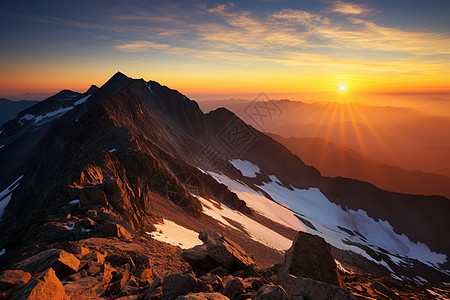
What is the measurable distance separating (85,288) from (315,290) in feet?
20.6

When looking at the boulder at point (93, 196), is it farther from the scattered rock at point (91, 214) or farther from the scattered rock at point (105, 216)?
the scattered rock at point (105, 216)

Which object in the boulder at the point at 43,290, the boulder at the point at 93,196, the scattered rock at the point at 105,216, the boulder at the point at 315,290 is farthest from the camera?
the boulder at the point at 93,196

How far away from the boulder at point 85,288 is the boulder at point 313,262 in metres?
5.72

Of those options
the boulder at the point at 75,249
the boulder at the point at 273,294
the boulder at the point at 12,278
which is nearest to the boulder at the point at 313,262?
the boulder at the point at 273,294

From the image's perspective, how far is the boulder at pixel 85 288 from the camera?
6.72 metres

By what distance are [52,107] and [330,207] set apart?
163 m

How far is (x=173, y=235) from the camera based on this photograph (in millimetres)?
21047

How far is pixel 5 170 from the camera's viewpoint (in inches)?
3698

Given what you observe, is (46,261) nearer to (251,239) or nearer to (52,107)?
(251,239)

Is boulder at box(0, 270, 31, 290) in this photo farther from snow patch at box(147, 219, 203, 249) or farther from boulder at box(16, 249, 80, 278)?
snow patch at box(147, 219, 203, 249)

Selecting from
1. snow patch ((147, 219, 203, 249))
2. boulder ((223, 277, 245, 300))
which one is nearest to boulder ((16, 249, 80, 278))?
boulder ((223, 277, 245, 300))

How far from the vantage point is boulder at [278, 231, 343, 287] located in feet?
28.2

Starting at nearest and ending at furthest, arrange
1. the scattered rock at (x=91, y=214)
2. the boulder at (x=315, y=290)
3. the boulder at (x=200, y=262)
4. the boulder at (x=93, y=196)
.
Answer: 1. the boulder at (x=315, y=290)
2. the boulder at (x=200, y=262)
3. the scattered rock at (x=91, y=214)
4. the boulder at (x=93, y=196)

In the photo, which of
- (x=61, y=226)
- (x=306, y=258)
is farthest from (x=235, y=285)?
(x=61, y=226)
